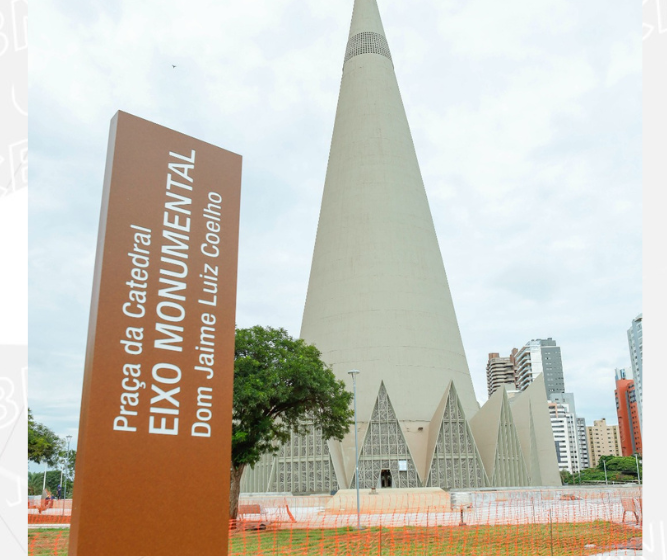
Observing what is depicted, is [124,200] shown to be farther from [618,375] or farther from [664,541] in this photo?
[618,375]

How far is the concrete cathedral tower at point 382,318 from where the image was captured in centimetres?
4006

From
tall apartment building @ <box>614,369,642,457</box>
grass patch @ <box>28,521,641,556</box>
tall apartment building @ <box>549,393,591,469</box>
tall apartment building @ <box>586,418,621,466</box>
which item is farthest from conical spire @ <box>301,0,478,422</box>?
tall apartment building @ <box>586,418,621,466</box>

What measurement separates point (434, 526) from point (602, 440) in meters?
184

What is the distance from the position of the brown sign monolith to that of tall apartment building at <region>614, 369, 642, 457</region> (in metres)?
153

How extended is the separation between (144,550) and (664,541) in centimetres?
911

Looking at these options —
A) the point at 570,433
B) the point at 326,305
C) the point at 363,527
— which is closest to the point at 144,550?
the point at 363,527

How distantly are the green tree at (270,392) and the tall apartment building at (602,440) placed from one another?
182 meters

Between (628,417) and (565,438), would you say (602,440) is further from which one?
(628,417)

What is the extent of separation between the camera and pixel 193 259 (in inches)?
402

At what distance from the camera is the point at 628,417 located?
150 meters

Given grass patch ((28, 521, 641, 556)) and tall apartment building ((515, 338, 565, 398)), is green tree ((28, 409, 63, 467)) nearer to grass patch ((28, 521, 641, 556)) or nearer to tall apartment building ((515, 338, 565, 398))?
grass patch ((28, 521, 641, 556))

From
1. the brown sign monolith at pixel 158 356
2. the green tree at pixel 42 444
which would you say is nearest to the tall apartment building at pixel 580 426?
the green tree at pixel 42 444

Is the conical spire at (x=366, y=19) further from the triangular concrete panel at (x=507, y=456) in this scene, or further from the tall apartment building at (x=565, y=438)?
the tall apartment building at (x=565, y=438)

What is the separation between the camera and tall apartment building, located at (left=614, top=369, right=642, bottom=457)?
478ft
